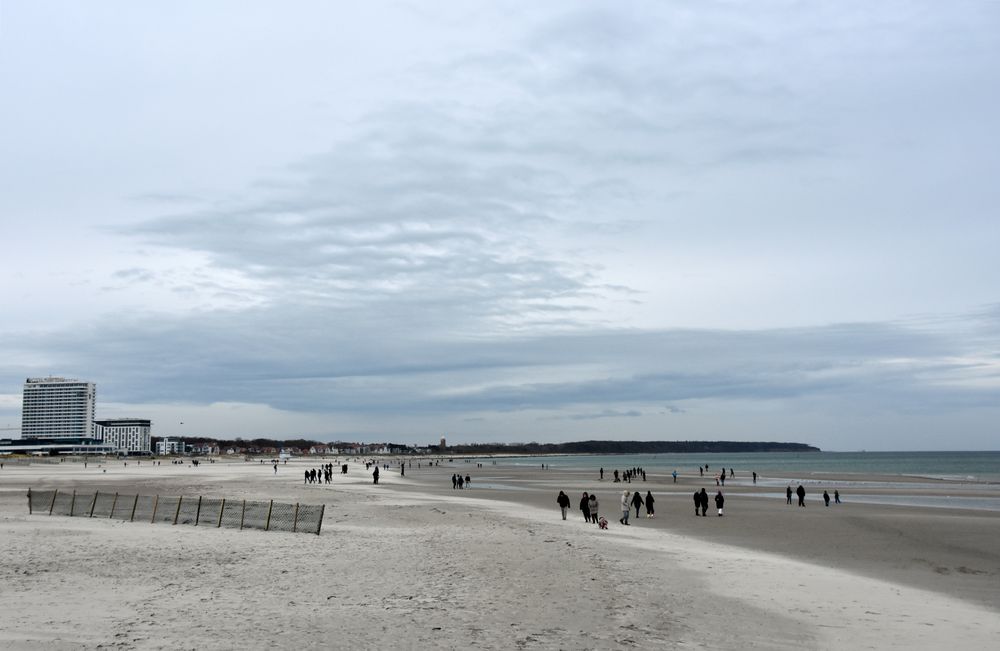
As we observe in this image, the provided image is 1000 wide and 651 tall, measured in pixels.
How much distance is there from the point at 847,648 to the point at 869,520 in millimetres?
26189

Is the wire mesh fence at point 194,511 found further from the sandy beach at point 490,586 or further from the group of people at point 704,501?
the group of people at point 704,501

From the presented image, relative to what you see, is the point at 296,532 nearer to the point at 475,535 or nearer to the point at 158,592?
the point at 475,535

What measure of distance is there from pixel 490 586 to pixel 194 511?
625 inches

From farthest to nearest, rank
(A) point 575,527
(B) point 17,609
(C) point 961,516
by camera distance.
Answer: (C) point 961,516 → (A) point 575,527 → (B) point 17,609

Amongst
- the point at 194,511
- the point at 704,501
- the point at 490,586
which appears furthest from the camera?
the point at 704,501

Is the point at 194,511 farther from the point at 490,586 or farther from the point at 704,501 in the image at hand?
the point at 704,501

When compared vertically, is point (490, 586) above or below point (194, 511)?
below

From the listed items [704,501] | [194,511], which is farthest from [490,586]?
[704,501]

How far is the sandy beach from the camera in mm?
12867

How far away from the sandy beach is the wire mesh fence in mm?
894

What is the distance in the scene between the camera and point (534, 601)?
15.5 m

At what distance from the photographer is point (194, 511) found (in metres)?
28.5

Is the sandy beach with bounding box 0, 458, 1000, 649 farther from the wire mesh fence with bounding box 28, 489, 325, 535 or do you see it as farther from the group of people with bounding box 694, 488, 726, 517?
the group of people with bounding box 694, 488, 726, 517

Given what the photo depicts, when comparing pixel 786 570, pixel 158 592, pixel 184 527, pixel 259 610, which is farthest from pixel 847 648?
pixel 184 527
